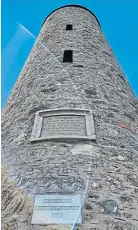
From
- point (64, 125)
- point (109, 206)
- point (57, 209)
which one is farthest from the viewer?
point (64, 125)

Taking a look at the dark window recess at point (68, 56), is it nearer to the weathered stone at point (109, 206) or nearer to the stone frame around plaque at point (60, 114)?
the stone frame around plaque at point (60, 114)

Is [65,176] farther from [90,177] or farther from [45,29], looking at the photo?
[45,29]

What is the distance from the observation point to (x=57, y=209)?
4.29 meters

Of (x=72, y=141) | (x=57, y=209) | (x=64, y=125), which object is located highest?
(x=64, y=125)

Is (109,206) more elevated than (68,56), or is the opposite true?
(68,56)

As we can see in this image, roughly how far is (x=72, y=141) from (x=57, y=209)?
137 centimetres

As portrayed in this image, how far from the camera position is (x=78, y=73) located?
7555 mm

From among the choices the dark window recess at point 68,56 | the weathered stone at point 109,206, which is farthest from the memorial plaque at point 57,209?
the dark window recess at point 68,56

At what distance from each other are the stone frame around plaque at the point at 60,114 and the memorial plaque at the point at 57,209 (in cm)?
122

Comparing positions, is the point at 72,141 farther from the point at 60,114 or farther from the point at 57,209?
the point at 57,209

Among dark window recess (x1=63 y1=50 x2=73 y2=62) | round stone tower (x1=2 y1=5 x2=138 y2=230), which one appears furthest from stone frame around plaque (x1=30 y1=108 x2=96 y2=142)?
dark window recess (x1=63 y1=50 x2=73 y2=62)

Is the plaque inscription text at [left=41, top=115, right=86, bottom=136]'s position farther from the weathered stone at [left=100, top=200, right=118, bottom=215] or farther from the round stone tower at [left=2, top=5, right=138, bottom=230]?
the weathered stone at [left=100, top=200, right=118, bottom=215]

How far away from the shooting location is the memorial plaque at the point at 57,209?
4.16 m

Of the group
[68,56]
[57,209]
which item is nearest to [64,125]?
[57,209]
